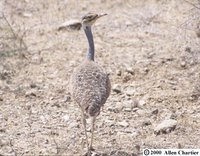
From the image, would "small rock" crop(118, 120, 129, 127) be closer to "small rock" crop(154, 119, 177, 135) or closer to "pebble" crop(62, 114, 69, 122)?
"small rock" crop(154, 119, 177, 135)

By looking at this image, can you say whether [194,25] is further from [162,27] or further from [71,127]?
[71,127]

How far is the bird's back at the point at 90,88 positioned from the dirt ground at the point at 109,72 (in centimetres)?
54

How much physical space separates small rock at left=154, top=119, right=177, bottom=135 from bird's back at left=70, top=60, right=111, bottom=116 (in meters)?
0.74

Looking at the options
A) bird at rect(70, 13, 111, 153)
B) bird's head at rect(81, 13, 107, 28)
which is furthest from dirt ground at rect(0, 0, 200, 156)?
bird's head at rect(81, 13, 107, 28)

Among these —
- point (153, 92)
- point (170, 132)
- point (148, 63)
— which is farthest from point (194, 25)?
point (170, 132)

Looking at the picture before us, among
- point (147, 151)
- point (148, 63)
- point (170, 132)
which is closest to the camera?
point (147, 151)

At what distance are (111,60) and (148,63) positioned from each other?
55 centimetres

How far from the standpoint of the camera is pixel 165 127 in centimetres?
644

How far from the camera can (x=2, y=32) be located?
8.91 m

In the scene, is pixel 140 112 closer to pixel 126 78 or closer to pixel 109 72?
pixel 126 78

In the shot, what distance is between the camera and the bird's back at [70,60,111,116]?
5.69 meters

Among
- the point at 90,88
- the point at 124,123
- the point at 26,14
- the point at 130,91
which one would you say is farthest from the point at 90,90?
the point at 26,14

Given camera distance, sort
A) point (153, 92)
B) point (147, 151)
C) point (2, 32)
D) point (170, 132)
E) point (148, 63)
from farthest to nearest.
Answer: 1. point (2, 32)
2. point (148, 63)
3. point (153, 92)
4. point (170, 132)
5. point (147, 151)

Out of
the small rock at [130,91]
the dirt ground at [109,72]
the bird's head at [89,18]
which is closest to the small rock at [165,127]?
the dirt ground at [109,72]
